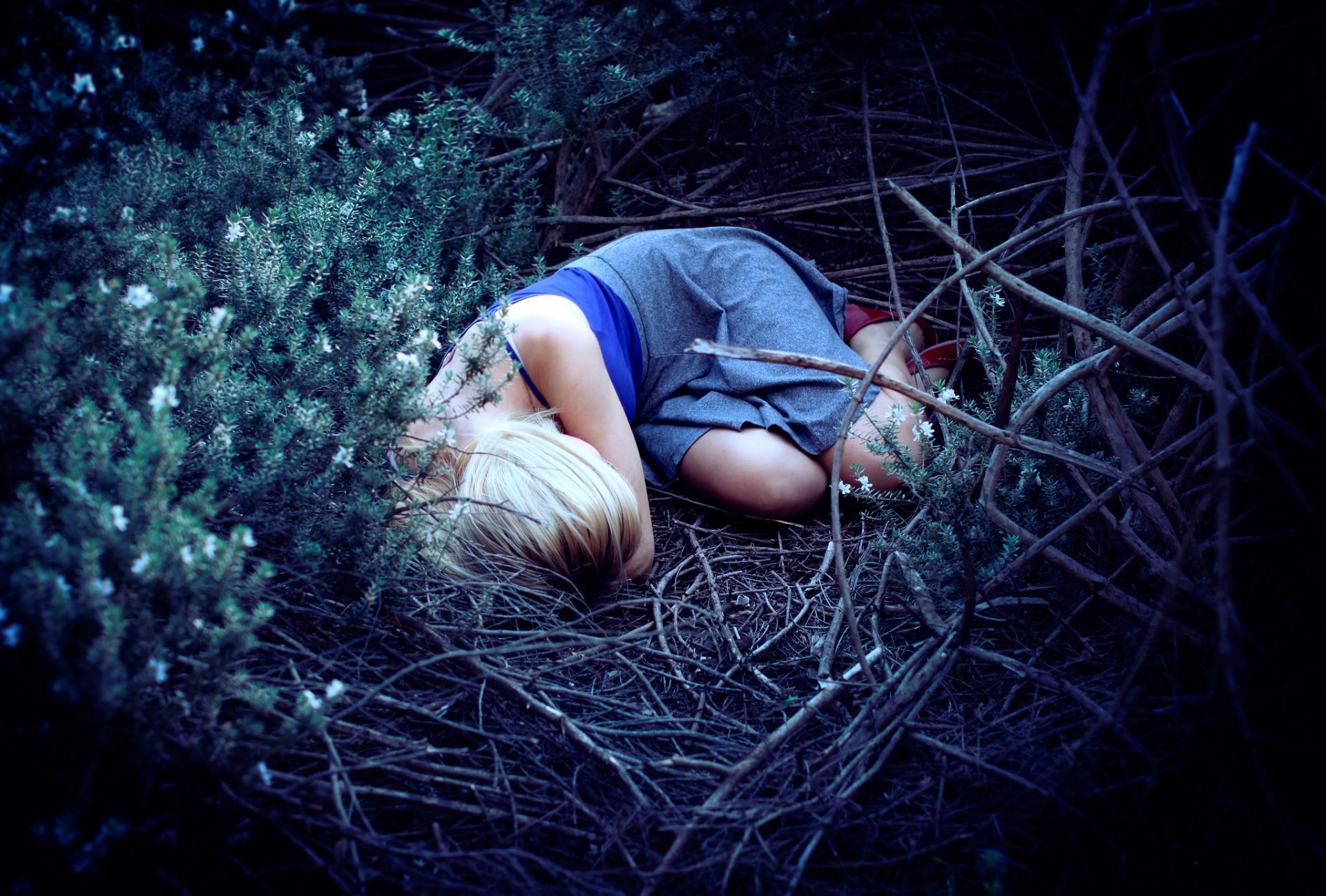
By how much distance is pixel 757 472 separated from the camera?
2107 mm

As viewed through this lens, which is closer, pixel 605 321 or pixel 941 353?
pixel 605 321

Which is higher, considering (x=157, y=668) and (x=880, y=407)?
(x=157, y=668)

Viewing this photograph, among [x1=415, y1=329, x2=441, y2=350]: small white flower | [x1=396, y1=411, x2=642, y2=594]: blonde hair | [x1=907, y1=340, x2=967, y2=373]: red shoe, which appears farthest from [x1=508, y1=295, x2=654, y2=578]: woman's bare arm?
[x1=907, y1=340, x2=967, y2=373]: red shoe

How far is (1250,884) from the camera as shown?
0.93 m

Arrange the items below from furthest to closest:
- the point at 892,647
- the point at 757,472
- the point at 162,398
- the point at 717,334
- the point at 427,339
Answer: the point at 717,334 → the point at 757,472 → the point at 892,647 → the point at 427,339 → the point at 162,398

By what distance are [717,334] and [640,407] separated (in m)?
0.33

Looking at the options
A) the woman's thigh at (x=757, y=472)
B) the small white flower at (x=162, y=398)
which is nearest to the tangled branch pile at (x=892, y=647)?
the woman's thigh at (x=757, y=472)

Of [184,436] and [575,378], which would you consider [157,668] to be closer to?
[184,436]

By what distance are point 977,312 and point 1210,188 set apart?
64 cm

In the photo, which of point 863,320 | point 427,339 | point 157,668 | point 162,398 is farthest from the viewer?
point 863,320

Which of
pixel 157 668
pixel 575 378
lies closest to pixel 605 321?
pixel 575 378

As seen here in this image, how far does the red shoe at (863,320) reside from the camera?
2.52m

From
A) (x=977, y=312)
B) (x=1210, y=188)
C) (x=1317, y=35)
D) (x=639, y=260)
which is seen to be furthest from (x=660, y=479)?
(x=1317, y=35)

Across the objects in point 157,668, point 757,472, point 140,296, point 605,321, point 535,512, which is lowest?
point 757,472
